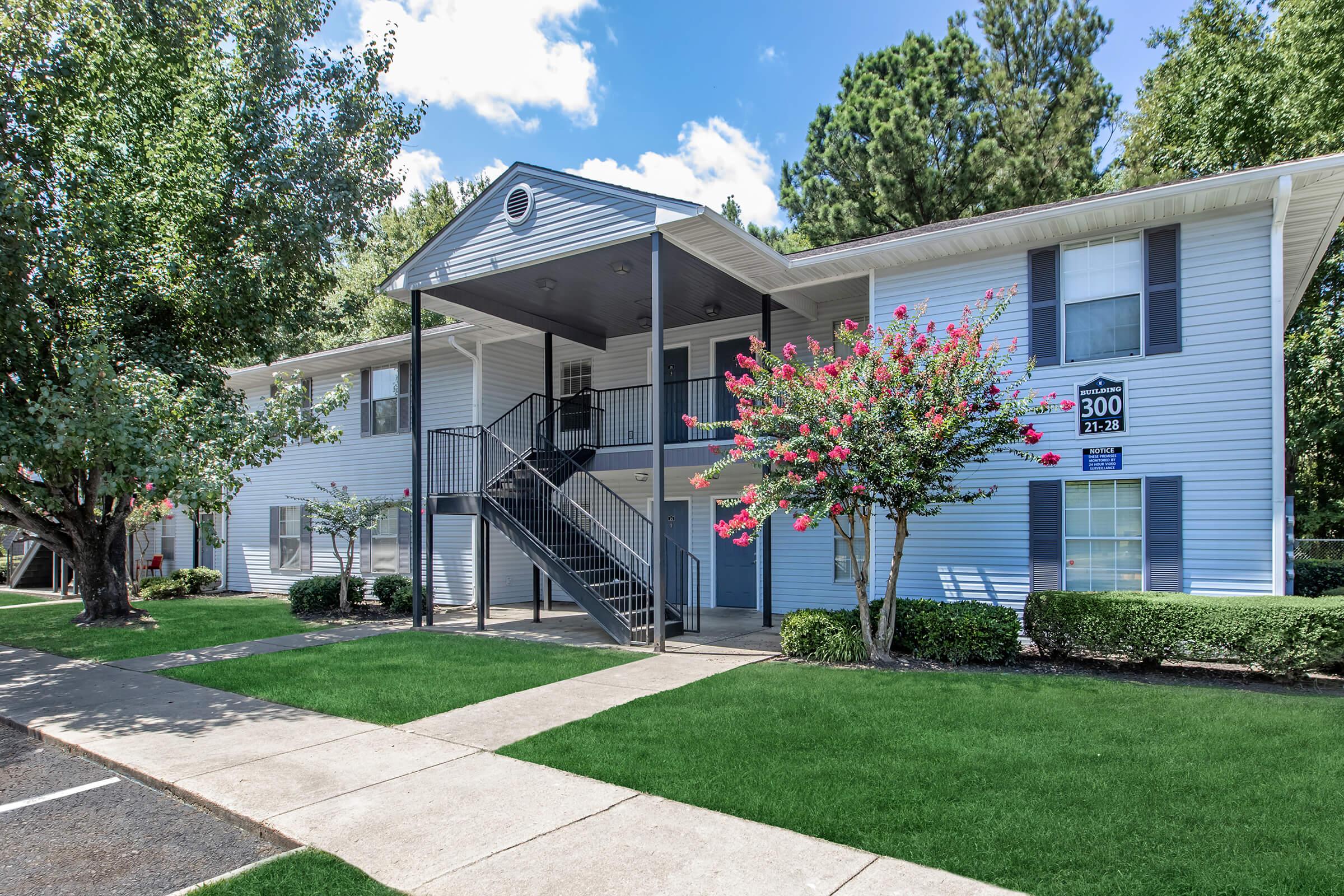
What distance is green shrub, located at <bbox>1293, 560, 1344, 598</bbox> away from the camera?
14.9 meters

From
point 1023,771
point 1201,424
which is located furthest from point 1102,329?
point 1023,771

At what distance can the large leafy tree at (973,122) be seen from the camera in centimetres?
2011

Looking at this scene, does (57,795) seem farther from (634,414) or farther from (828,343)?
(828,343)

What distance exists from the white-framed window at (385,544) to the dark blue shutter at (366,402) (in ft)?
6.42

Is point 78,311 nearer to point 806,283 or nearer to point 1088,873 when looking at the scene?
point 806,283

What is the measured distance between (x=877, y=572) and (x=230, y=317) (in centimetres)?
1147

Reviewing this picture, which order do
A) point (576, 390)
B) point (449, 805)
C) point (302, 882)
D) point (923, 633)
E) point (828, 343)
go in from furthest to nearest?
point (576, 390), point (828, 343), point (923, 633), point (449, 805), point (302, 882)

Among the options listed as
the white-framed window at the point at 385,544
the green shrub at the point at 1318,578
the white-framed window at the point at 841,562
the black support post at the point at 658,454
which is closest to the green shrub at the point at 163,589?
the white-framed window at the point at 385,544

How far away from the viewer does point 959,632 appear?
330 inches

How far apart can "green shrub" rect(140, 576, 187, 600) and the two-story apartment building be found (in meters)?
7.11

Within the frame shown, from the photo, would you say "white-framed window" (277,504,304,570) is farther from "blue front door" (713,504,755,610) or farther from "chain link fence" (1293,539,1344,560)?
"chain link fence" (1293,539,1344,560)

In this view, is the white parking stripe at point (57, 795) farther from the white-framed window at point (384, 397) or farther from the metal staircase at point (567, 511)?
the white-framed window at point (384, 397)

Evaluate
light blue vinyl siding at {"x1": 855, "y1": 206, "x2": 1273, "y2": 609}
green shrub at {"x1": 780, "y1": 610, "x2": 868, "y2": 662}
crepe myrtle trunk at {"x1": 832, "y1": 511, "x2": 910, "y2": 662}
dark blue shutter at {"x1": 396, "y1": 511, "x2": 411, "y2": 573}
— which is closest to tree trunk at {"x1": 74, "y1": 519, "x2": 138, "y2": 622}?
dark blue shutter at {"x1": 396, "y1": 511, "x2": 411, "y2": 573}

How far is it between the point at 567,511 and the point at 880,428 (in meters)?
6.96
